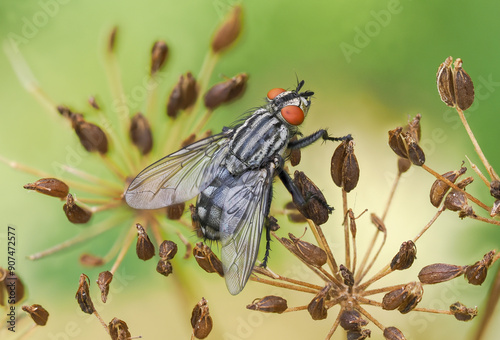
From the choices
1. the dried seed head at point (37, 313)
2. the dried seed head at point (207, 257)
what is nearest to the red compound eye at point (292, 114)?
the dried seed head at point (207, 257)

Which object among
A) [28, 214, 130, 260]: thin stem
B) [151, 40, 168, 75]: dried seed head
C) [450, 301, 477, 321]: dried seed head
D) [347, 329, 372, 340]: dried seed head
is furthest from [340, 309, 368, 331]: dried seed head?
[151, 40, 168, 75]: dried seed head

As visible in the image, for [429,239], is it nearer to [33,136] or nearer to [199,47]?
[199,47]

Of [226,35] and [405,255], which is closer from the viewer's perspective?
[405,255]

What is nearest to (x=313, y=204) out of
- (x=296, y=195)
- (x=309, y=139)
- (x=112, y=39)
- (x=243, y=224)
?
(x=296, y=195)

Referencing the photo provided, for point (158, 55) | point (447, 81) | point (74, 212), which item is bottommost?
point (74, 212)

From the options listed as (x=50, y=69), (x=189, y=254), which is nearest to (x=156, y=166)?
(x=189, y=254)

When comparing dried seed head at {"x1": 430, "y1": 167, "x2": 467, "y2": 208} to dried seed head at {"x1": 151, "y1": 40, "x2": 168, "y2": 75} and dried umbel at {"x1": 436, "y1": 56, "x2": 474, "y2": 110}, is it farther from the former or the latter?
dried seed head at {"x1": 151, "y1": 40, "x2": 168, "y2": 75}

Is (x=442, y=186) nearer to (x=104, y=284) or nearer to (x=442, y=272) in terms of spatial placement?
(x=442, y=272)
